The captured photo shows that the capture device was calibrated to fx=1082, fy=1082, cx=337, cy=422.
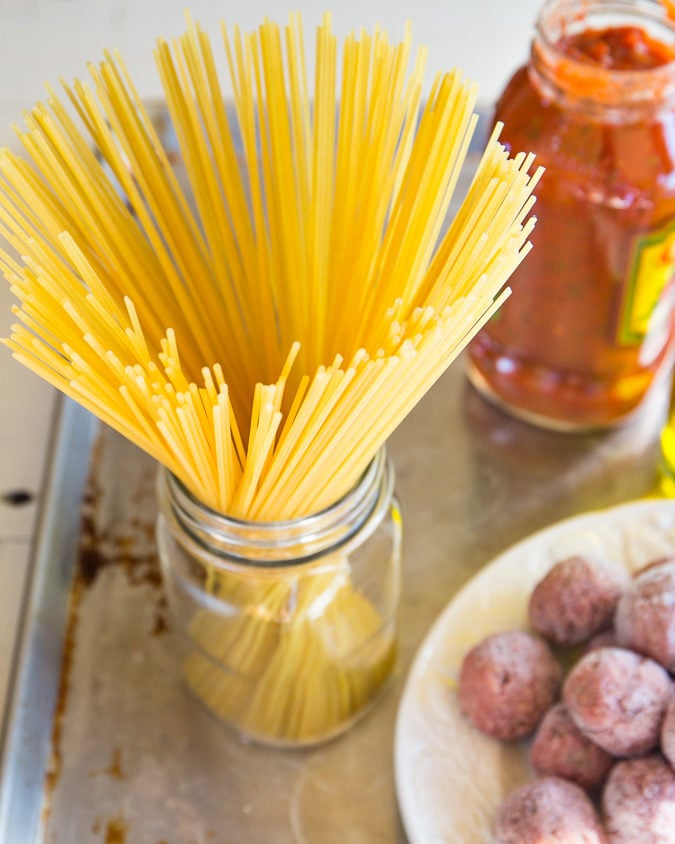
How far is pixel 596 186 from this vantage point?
45 centimetres

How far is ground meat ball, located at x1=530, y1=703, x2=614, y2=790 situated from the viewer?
393mm

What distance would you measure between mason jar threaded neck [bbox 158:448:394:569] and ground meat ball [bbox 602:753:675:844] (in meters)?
0.12

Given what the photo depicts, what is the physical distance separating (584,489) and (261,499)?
23cm

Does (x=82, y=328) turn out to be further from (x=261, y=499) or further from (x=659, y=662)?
(x=659, y=662)

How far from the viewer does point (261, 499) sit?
346 millimetres

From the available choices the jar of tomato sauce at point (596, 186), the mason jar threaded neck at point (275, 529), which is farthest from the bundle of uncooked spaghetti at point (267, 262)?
the jar of tomato sauce at point (596, 186)

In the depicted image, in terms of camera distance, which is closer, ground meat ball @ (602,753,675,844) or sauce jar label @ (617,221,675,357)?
ground meat ball @ (602,753,675,844)

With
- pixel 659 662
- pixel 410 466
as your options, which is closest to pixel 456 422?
pixel 410 466

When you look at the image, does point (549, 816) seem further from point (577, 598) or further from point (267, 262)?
point (267, 262)

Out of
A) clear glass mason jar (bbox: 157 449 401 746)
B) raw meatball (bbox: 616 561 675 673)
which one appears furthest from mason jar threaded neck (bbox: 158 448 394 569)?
raw meatball (bbox: 616 561 675 673)

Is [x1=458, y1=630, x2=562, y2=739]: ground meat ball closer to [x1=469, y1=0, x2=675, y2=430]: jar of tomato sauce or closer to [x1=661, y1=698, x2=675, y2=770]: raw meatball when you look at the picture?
[x1=661, y1=698, x2=675, y2=770]: raw meatball

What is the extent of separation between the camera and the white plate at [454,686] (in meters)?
0.41

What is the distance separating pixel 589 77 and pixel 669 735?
0.26 m

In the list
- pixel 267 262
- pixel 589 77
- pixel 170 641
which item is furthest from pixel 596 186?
pixel 170 641
